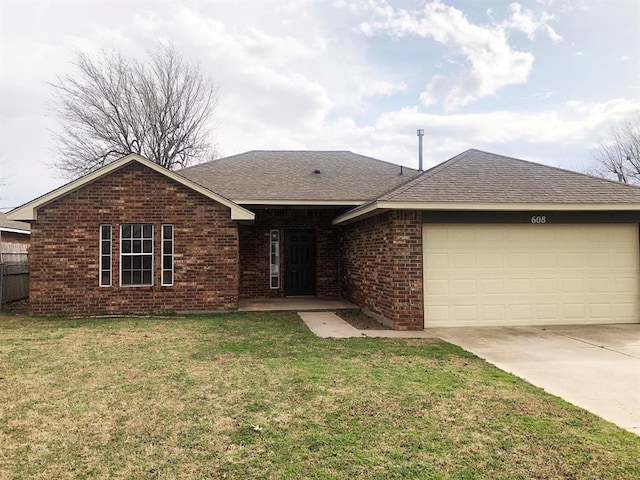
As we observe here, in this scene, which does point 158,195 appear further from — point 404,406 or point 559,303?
point 559,303

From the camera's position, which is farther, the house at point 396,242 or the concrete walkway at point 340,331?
the house at point 396,242

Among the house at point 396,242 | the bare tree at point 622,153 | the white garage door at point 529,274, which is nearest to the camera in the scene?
the house at point 396,242

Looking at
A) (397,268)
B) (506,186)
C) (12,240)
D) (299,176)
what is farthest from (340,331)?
(12,240)

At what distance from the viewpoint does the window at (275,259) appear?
1377cm

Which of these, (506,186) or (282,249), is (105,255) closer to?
(282,249)

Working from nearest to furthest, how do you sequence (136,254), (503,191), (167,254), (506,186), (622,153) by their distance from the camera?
(503,191), (506,186), (136,254), (167,254), (622,153)

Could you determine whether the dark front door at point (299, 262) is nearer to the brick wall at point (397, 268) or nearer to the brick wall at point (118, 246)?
the brick wall at point (118, 246)

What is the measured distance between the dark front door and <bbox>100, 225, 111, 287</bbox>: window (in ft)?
18.2

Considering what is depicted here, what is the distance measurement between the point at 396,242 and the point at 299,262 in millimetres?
6038

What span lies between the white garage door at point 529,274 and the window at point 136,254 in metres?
6.73

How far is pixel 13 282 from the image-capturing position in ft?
41.7

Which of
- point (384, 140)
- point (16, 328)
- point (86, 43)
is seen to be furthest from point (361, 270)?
point (86, 43)

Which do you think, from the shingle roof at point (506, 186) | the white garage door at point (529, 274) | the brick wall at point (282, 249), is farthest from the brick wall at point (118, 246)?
the white garage door at point (529, 274)

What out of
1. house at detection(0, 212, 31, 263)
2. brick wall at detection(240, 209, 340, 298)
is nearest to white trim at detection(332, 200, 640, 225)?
brick wall at detection(240, 209, 340, 298)
